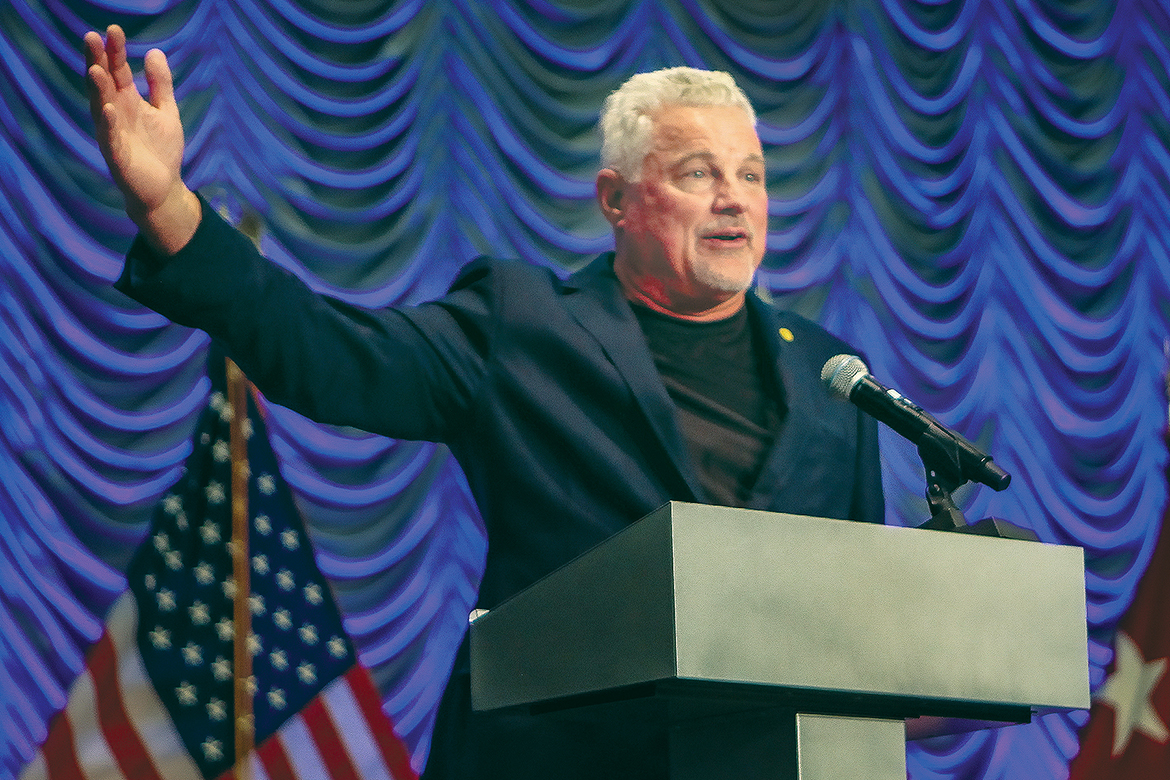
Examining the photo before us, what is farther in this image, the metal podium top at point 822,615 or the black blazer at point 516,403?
the black blazer at point 516,403

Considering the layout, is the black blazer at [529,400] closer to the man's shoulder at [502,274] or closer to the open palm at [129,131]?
the man's shoulder at [502,274]

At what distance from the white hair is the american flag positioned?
1271mm

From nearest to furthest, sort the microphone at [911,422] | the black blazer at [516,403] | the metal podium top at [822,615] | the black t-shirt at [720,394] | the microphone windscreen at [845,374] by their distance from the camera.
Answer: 1. the metal podium top at [822,615]
2. the microphone at [911,422]
3. the microphone windscreen at [845,374]
4. the black blazer at [516,403]
5. the black t-shirt at [720,394]

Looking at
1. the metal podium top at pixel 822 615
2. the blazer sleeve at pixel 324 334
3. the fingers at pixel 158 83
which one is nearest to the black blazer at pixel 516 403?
the blazer sleeve at pixel 324 334

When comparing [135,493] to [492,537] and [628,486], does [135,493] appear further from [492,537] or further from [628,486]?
[628,486]

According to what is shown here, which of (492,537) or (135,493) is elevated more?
(135,493)

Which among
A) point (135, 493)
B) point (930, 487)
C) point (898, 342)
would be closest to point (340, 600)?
point (135, 493)

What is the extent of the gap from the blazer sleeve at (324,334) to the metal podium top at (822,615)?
741mm

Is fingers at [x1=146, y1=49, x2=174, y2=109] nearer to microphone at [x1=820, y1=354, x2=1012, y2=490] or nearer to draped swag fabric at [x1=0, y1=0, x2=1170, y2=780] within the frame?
microphone at [x1=820, y1=354, x2=1012, y2=490]

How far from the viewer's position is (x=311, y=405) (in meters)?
1.98

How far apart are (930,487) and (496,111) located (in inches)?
→ 91.9

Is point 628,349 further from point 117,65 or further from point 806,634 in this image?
point 806,634

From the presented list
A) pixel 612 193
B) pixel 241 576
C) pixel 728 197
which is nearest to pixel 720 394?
pixel 728 197

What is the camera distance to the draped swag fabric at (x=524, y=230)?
314 cm
